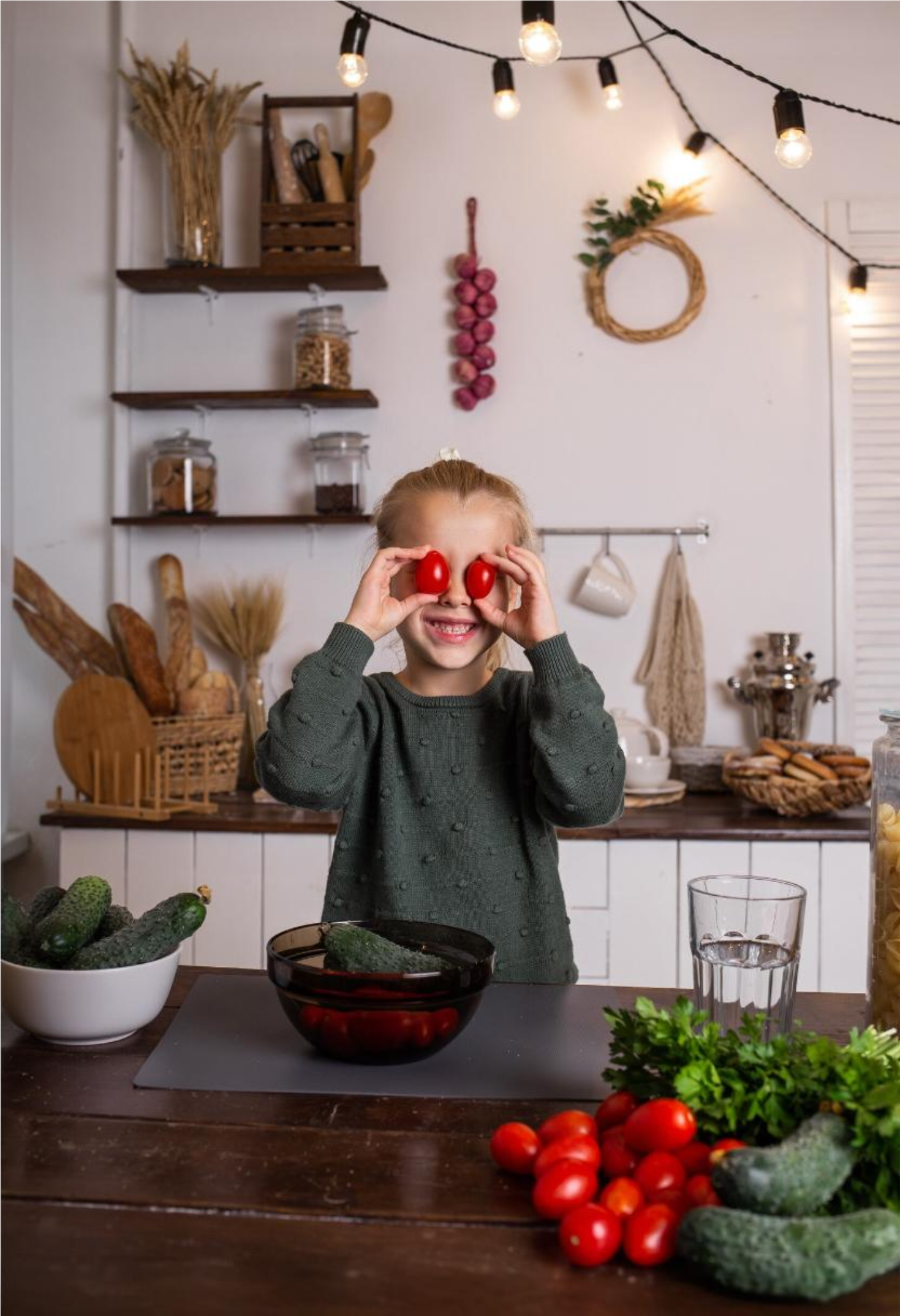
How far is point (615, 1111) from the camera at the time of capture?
83 centimetres

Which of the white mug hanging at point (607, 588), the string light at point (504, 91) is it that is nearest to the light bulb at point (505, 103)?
the string light at point (504, 91)

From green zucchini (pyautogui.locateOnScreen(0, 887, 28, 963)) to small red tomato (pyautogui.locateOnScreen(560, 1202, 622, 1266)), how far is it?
57 centimetres

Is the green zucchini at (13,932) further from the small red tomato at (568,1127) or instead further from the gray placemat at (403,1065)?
the small red tomato at (568,1127)

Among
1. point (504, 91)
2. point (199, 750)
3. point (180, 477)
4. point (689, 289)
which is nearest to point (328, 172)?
point (504, 91)

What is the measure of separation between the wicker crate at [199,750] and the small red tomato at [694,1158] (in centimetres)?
190

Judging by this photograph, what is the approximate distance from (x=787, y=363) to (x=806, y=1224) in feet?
8.34

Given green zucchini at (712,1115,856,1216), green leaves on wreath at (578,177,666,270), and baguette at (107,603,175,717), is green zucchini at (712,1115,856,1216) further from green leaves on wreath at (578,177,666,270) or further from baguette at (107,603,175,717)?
green leaves on wreath at (578,177,666,270)

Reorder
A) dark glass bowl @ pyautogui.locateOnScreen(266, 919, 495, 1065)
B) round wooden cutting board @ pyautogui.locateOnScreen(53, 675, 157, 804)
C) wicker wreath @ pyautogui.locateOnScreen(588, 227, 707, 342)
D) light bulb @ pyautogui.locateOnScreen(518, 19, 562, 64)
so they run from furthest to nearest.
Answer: wicker wreath @ pyautogui.locateOnScreen(588, 227, 707, 342), round wooden cutting board @ pyautogui.locateOnScreen(53, 675, 157, 804), light bulb @ pyautogui.locateOnScreen(518, 19, 562, 64), dark glass bowl @ pyautogui.locateOnScreen(266, 919, 495, 1065)

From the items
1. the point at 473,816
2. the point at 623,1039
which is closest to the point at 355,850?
the point at 473,816

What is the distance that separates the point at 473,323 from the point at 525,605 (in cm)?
162

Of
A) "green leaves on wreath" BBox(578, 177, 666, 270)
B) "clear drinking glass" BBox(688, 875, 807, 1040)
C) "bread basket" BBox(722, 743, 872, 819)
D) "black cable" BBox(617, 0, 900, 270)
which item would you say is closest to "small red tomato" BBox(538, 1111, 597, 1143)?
"clear drinking glass" BBox(688, 875, 807, 1040)

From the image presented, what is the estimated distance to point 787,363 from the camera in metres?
2.90

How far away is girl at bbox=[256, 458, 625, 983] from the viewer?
1.40 metres

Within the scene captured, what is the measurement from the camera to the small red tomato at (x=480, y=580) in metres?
1.44
